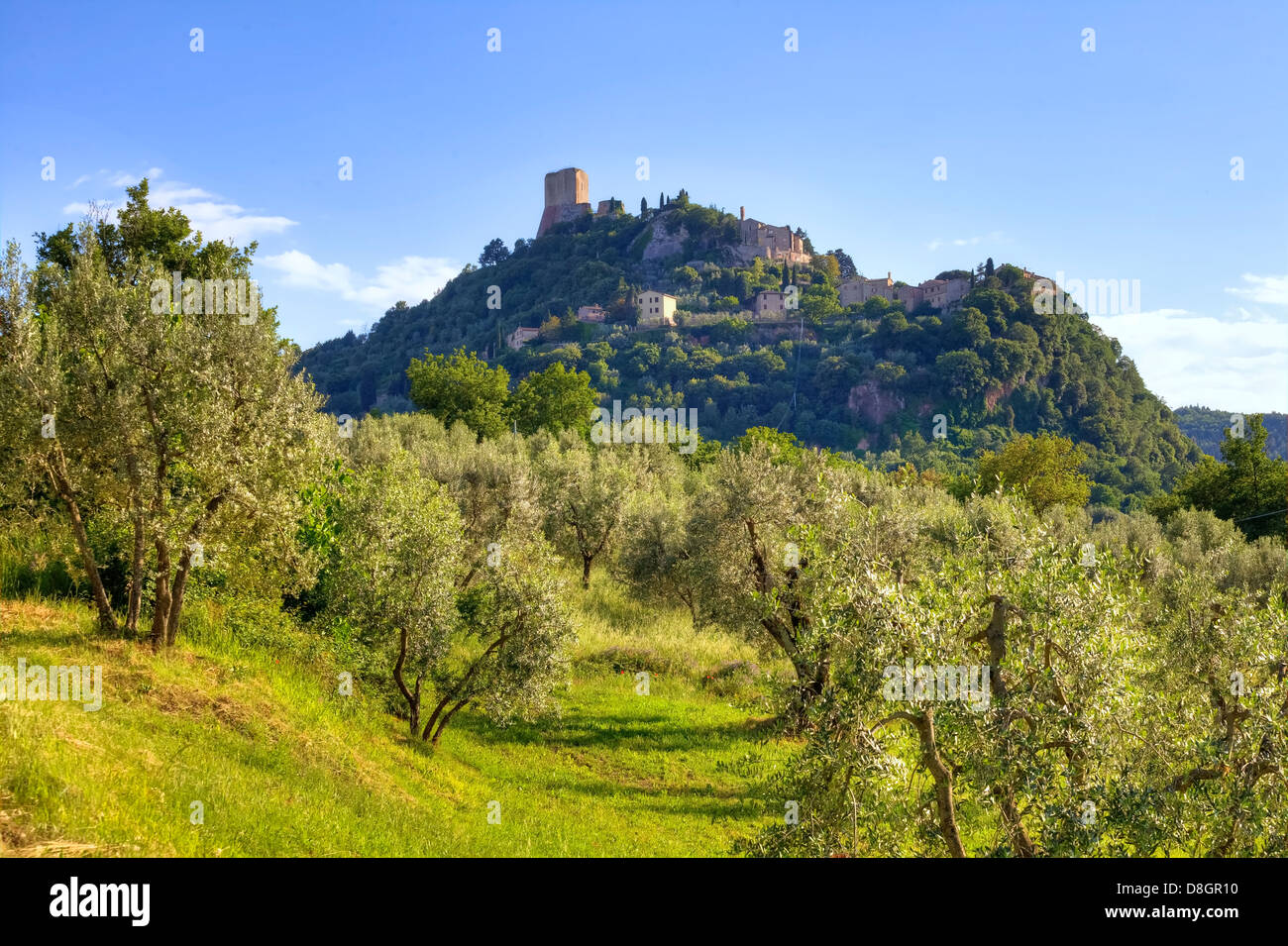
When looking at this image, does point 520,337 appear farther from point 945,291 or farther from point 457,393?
point 457,393

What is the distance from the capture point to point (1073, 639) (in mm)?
9078

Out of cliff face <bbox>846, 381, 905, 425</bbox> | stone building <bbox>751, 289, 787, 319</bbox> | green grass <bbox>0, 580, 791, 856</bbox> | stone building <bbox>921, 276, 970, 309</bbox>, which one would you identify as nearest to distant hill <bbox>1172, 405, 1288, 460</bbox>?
stone building <bbox>921, 276, 970, 309</bbox>

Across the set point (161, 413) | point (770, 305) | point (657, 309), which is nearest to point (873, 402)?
point (770, 305)

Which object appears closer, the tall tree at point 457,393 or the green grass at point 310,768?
the green grass at point 310,768

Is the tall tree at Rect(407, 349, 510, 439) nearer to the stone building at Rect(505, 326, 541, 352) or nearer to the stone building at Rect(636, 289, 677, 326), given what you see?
the stone building at Rect(505, 326, 541, 352)

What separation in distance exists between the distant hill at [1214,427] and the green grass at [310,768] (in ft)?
544

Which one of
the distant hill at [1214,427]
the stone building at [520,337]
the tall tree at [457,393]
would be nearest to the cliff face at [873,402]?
the distant hill at [1214,427]

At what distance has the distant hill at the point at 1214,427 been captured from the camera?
5910 inches

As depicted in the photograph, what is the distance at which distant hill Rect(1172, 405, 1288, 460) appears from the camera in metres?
150

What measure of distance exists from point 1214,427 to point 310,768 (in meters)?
220

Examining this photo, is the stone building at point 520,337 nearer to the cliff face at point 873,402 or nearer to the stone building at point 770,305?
the stone building at point 770,305

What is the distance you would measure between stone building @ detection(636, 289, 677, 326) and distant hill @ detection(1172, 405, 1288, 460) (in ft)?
366

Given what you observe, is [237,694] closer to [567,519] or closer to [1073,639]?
[1073,639]
